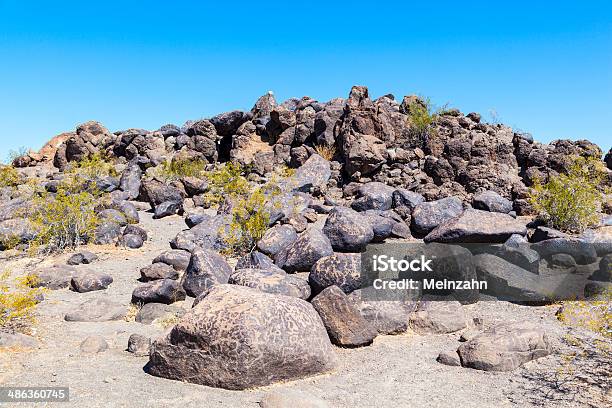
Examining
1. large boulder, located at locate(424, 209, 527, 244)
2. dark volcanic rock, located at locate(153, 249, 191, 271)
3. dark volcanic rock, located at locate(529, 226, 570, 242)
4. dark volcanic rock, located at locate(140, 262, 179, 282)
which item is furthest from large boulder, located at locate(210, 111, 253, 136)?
dark volcanic rock, located at locate(529, 226, 570, 242)

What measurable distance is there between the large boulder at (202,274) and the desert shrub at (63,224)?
214 inches

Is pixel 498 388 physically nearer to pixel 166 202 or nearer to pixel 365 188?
pixel 365 188

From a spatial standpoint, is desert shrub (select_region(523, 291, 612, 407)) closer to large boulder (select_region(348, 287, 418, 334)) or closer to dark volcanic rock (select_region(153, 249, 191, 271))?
large boulder (select_region(348, 287, 418, 334))

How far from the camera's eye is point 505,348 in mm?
6793

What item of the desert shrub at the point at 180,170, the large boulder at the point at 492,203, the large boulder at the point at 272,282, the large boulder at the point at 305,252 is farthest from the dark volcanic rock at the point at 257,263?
the desert shrub at the point at 180,170

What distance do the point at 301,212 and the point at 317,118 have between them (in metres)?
8.51

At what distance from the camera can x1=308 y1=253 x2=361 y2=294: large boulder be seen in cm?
888

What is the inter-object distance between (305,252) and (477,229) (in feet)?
12.5

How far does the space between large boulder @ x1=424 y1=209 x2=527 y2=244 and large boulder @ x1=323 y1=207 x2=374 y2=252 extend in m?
1.49


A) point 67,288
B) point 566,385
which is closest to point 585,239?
point 566,385

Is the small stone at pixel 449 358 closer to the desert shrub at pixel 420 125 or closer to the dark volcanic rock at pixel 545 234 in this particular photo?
the dark volcanic rock at pixel 545 234

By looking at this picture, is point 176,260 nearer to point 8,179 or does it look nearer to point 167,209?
point 167,209

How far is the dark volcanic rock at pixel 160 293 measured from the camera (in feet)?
30.0

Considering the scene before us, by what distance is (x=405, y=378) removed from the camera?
6.53m
